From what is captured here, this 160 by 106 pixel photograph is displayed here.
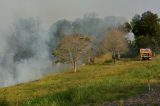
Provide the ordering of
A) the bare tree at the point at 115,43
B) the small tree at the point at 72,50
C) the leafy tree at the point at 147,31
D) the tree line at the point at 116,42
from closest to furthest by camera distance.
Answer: the small tree at the point at 72,50
the tree line at the point at 116,42
the leafy tree at the point at 147,31
the bare tree at the point at 115,43

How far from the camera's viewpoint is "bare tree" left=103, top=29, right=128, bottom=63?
374 feet

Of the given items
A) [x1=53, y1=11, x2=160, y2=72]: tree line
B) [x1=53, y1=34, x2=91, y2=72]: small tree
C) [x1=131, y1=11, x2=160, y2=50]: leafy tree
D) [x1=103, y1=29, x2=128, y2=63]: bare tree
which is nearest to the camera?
[x1=53, y1=34, x2=91, y2=72]: small tree

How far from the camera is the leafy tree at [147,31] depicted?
113325mm

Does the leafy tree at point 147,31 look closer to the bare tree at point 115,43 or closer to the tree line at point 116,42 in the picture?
the tree line at point 116,42

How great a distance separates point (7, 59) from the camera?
522 ft

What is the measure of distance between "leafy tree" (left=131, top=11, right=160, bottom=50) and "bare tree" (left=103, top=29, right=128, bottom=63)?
11.2 ft

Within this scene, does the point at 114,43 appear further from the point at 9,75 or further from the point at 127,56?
the point at 9,75

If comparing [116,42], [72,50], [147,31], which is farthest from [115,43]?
[72,50]

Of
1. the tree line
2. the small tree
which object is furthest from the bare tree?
the small tree

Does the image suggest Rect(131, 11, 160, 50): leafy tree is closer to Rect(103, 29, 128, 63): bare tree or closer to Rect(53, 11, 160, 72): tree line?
A: Rect(53, 11, 160, 72): tree line

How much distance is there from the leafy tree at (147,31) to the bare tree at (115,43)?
3.41 meters

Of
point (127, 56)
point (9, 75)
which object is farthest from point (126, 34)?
point (9, 75)

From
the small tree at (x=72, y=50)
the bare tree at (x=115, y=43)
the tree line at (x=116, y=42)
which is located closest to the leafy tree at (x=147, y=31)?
the tree line at (x=116, y=42)

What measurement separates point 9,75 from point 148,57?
5990cm
